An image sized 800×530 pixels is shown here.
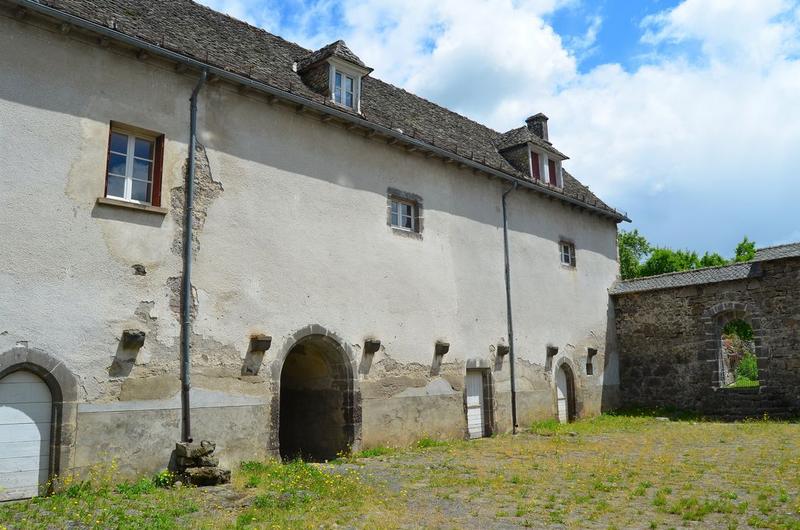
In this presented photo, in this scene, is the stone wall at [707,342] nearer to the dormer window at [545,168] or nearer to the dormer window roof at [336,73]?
the dormer window at [545,168]

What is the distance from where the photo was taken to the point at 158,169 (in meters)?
9.71

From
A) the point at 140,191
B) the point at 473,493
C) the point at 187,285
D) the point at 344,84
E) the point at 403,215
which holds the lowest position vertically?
the point at 473,493

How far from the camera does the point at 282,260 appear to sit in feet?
36.3

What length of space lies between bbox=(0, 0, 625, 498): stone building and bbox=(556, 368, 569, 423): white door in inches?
26.4

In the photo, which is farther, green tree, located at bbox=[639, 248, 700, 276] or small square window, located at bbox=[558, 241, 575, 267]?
green tree, located at bbox=[639, 248, 700, 276]

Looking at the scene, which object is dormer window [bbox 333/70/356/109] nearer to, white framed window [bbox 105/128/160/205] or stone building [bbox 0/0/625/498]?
stone building [bbox 0/0/625/498]

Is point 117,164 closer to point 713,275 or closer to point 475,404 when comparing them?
point 475,404

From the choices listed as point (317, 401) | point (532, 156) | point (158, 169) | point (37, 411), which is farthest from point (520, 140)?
point (37, 411)

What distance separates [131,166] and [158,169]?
384 mm

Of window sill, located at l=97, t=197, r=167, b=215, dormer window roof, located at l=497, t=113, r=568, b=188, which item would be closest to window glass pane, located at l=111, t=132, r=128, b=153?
window sill, located at l=97, t=197, r=167, b=215

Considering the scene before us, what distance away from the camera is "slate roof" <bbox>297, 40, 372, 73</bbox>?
12.6 m

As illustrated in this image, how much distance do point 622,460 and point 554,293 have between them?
7.39 metres

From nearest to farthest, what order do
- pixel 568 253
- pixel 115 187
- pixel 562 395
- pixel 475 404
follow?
pixel 115 187
pixel 475 404
pixel 562 395
pixel 568 253

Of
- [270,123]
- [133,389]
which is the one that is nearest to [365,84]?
[270,123]
